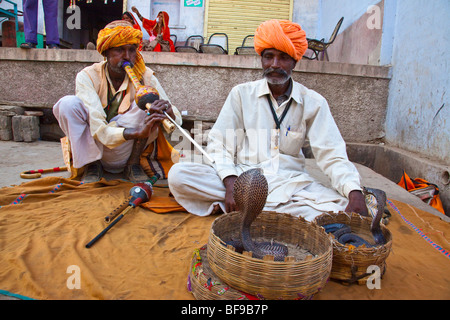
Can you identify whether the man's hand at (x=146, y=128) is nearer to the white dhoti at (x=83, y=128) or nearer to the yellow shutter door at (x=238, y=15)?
the white dhoti at (x=83, y=128)

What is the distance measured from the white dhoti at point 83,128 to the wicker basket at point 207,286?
1.70m

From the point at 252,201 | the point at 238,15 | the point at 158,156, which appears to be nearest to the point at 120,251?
the point at 252,201

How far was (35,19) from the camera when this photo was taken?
5383mm

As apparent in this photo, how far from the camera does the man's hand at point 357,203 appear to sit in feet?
6.21

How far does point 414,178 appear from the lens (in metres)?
3.51

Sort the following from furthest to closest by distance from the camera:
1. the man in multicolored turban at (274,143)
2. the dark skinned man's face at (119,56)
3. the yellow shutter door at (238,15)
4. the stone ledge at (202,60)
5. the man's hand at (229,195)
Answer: the yellow shutter door at (238,15) < the stone ledge at (202,60) < the dark skinned man's face at (119,56) < the man in multicolored turban at (274,143) < the man's hand at (229,195)

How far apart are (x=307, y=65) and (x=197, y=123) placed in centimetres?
170

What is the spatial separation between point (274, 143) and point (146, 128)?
36.9 inches

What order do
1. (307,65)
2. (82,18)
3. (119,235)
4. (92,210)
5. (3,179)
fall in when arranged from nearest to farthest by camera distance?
(119,235)
(92,210)
(3,179)
(307,65)
(82,18)

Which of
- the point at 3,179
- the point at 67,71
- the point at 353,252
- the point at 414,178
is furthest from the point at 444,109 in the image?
the point at 67,71

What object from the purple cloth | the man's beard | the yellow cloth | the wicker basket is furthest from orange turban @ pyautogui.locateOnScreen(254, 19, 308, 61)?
the purple cloth

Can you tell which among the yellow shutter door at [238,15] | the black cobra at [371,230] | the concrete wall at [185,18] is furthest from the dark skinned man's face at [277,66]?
the concrete wall at [185,18]
